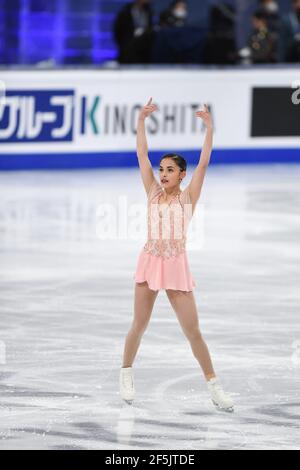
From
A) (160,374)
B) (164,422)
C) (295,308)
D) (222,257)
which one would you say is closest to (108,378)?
(160,374)

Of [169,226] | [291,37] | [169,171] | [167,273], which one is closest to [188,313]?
[167,273]

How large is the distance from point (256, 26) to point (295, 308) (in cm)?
1054

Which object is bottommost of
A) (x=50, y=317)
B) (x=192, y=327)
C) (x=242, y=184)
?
(x=242, y=184)

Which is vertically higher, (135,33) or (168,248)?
(168,248)

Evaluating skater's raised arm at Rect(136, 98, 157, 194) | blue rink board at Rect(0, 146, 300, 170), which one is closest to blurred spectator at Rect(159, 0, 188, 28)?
blue rink board at Rect(0, 146, 300, 170)

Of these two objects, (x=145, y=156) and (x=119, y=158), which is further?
(x=119, y=158)

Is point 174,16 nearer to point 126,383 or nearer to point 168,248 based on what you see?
point 126,383

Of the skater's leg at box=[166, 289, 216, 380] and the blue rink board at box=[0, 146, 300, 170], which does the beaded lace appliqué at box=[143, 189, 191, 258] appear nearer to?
the skater's leg at box=[166, 289, 216, 380]

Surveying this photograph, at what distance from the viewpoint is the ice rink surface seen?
667 cm

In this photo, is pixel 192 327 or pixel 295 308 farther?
pixel 295 308

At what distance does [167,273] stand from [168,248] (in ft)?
0.43

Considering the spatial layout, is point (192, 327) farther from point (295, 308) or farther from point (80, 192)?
point (80, 192)

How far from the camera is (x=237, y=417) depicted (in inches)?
271

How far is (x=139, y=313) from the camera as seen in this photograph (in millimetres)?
6949
